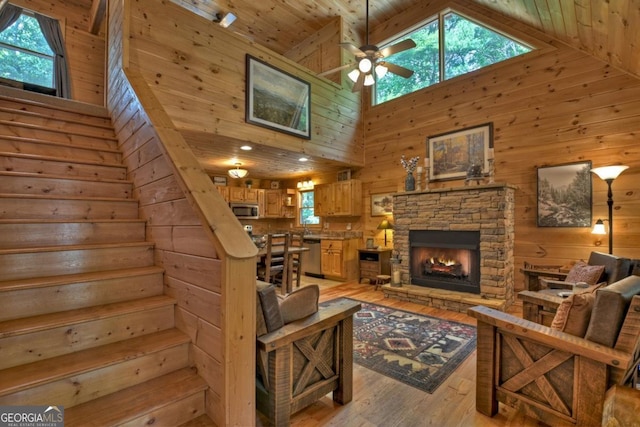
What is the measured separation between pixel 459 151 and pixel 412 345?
346 cm

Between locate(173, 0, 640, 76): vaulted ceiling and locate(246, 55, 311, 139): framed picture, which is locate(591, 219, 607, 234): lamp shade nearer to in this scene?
locate(173, 0, 640, 76): vaulted ceiling

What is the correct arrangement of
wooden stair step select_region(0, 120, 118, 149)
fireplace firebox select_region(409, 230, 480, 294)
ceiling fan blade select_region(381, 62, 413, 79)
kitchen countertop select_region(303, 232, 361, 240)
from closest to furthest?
1. wooden stair step select_region(0, 120, 118, 149)
2. ceiling fan blade select_region(381, 62, 413, 79)
3. fireplace firebox select_region(409, 230, 480, 294)
4. kitchen countertop select_region(303, 232, 361, 240)

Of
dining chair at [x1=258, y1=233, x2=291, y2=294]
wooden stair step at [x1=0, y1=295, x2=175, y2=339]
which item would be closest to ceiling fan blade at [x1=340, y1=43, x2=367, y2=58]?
dining chair at [x1=258, y1=233, x2=291, y2=294]

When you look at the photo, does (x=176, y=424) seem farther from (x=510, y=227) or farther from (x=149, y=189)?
(x=510, y=227)

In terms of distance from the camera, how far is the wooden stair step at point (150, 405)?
1.24 metres

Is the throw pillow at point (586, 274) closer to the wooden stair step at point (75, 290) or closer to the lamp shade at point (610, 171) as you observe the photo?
the lamp shade at point (610, 171)

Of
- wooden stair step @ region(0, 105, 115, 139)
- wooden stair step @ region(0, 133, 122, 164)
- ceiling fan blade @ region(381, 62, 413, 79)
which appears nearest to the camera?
wooden stair step @ region(0, 133, 122, 164)

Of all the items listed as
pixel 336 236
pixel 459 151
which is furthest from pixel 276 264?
pixel 459 151

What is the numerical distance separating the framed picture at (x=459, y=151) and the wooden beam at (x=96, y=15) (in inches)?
239

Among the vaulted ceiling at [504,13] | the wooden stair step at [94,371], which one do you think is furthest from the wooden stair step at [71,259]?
the vaulted ceiling at [504,13]

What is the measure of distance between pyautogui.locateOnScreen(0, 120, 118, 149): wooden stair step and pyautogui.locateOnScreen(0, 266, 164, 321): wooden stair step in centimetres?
174

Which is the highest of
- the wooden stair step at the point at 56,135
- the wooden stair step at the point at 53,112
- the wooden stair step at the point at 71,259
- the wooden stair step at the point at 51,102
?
the wooden stair step at the point at 51,102

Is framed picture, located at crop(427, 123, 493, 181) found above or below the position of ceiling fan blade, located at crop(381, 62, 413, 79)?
below

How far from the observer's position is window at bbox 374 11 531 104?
4.64 meters
